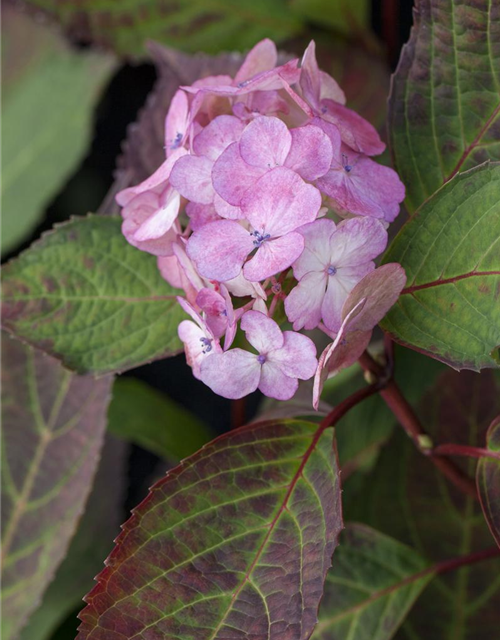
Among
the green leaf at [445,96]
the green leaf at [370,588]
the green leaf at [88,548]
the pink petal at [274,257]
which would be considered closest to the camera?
the pink petal at [274,257]

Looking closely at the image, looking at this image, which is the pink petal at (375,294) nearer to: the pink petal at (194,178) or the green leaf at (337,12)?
the pink petal at (194,178)

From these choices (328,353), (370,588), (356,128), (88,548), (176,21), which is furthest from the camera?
(176,21)

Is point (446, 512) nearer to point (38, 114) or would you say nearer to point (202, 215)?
point (202, 215)

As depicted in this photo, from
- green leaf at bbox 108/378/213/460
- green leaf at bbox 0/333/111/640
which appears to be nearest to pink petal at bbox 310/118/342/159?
green leaf at bbox 0/333/111/640

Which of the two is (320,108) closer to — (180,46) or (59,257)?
(59,257)

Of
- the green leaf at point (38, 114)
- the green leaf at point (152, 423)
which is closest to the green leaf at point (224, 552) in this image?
the green leaf at point (152, 423)

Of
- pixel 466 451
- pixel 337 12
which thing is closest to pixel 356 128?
pixel 466 451

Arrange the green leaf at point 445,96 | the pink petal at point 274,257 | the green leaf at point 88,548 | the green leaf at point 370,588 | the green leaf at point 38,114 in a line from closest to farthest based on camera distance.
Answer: the pink petal at point 274,257 < the green leaf at point 445,96 < the green leaf at point 370,588 < the green leaf at point 88,548 < the green leaf at point 38,114

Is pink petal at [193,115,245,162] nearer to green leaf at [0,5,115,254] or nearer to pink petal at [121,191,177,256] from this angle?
pink petal at [121,191,177,256]
